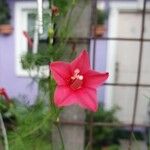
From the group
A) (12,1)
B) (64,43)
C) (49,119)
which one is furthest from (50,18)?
(12,1)

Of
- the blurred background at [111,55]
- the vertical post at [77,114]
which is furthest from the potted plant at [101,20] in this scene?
the vertical post at [77,114]

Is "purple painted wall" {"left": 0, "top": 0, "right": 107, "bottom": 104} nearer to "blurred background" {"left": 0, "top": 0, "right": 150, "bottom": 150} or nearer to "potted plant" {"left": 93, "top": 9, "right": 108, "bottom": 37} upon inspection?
"blurred background" {"left": 0, "top": 0, "right": 150, "bottom": 150}

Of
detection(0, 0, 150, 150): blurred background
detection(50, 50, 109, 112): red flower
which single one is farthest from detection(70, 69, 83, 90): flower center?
detection(0, 0, 150, 150): blurred background

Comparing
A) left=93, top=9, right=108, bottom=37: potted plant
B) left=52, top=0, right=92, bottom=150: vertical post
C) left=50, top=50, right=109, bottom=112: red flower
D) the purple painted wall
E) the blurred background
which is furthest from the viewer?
the purple painted wall

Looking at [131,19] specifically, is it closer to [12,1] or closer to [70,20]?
[12,1]

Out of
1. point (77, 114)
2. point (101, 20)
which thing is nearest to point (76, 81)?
point (77, 114)

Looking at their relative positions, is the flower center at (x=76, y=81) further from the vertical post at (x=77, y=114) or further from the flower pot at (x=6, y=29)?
the flower pot at (x=6, y=29)
